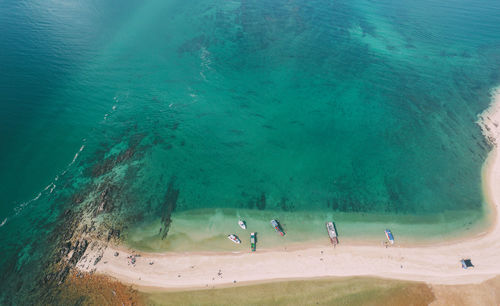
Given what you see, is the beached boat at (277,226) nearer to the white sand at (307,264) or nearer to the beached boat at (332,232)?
the white sand at (307,264)

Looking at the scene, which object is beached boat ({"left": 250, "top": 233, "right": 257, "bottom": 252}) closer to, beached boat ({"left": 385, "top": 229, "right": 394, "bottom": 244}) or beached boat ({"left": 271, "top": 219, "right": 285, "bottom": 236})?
beached boat ({"left": 271, "top": 219, "right": 285, "bottom": 236})

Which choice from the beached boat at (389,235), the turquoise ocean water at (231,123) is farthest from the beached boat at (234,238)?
the beached boat at (389,235)

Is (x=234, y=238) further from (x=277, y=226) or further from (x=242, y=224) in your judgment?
(x=277, y=226)

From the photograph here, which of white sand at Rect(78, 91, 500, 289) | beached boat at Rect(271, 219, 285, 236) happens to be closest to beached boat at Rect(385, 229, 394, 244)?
white sand at Rect(78, 91, 500, 289)

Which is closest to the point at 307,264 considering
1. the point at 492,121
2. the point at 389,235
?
the point at 389,235

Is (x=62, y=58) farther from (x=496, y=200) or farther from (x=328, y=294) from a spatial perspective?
(x=496, y=200)

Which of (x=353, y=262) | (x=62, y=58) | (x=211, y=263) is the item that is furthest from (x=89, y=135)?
(x=353, y=262)
